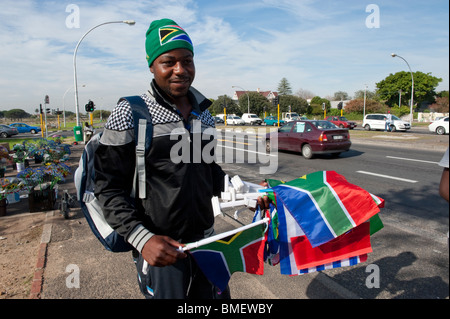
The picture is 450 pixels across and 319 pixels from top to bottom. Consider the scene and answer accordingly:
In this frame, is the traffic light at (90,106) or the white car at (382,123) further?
the white car at (382,123)

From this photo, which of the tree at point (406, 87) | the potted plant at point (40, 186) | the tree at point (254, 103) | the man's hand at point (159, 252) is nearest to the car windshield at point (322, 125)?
the potted plant at point (40, 186)

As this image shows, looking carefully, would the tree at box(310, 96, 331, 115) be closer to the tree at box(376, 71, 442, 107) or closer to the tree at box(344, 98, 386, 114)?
the tree at box(344, 98, 386, 114)

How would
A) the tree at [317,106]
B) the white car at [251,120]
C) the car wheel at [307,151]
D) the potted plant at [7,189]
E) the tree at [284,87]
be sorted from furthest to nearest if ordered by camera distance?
the tree at [284,87] < the tree at [317,106] < the white car at [251,120] < the car wheel at [307,151] < the potted plant at [7,189]

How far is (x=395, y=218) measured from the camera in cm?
540

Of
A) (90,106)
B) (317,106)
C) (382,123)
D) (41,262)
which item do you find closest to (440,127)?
(382,123)

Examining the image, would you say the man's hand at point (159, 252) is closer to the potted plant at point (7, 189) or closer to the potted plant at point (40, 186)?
the potted plant at point (40, 186)

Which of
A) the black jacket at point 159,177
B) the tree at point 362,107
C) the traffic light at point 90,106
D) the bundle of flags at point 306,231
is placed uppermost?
the tree at point 362,107

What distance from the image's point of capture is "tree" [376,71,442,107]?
66500 mm

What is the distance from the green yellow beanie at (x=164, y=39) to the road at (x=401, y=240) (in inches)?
100

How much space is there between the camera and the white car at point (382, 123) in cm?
2692

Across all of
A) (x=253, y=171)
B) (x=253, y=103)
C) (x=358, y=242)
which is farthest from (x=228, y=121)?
(x=358, y=242)

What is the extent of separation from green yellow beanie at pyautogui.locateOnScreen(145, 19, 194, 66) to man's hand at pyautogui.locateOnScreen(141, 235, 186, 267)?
98cm

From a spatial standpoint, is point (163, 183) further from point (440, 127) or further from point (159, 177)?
point (440, 127)

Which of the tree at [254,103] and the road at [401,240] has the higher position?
the tree at [254,103]
